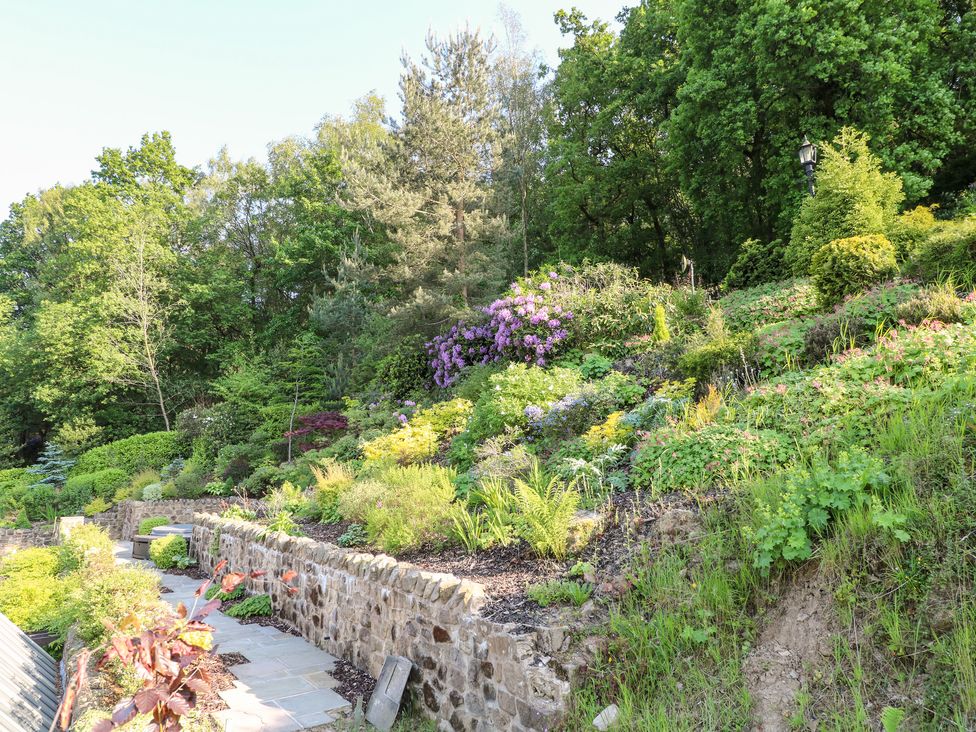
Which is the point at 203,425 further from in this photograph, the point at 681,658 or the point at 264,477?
the point at 681,658

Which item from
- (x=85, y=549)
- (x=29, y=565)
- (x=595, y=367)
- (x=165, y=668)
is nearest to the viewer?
(x=165, y=668)

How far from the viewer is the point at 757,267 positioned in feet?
41.8

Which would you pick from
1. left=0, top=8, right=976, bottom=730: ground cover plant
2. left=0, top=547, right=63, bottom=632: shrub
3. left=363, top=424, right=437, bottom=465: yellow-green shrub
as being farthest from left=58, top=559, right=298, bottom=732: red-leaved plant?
left=363, top=424, right=437, bottom=465: yellow-green shrub

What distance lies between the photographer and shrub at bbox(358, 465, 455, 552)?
214 inches

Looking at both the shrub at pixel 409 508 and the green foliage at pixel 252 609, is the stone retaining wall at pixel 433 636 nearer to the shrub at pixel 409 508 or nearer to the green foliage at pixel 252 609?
the green foliage at pixel 252 609

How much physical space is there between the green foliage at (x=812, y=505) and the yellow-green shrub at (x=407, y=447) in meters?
5.73

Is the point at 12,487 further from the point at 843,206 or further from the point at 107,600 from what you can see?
the point at 843,206

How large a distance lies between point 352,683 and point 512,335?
7.43 meters

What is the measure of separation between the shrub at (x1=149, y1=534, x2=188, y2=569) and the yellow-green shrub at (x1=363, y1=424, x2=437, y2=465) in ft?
11.9

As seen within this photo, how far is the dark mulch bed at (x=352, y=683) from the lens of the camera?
450cm

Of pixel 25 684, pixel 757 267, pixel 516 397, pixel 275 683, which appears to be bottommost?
pixel 275 683

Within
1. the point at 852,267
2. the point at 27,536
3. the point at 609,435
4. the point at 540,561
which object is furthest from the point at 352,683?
the point at 27,536

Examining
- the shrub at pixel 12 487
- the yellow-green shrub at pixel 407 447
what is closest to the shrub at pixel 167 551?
the yellow-green shrub at pixel 407 447

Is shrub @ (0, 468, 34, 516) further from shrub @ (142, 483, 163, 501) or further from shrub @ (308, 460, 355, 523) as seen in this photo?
shrub @ (308, 460, 355, 523)
